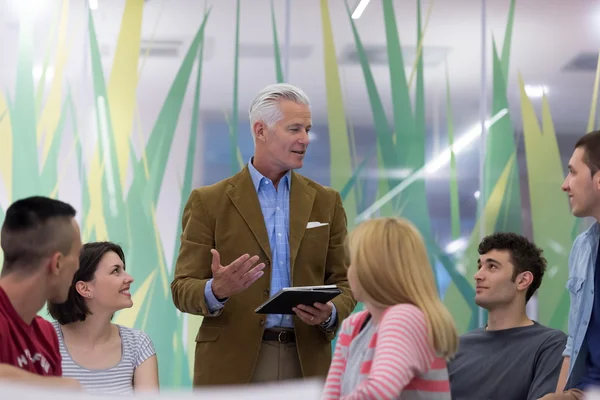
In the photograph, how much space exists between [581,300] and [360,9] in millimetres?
2556

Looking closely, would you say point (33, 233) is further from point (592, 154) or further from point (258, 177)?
point (592, 154)

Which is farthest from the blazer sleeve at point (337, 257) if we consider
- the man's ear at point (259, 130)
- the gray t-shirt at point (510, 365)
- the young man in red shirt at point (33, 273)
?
the young man in red shirt at point (33, 273)

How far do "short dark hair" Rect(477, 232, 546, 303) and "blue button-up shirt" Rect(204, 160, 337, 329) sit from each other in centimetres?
108

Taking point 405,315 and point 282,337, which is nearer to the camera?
point 405,315

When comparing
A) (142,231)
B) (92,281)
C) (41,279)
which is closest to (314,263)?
(92,281)

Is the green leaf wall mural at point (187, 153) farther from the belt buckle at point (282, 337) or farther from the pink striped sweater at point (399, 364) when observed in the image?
the pink striped sweater at point (399, 364)

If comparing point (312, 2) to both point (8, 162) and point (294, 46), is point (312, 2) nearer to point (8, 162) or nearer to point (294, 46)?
point (294, 46)

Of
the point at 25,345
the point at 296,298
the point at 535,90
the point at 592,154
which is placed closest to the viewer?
the point at 25,345

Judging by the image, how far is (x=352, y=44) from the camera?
15.2 ft

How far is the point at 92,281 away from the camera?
118 inches

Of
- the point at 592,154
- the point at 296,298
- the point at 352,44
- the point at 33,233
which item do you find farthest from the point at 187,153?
the point at 33,233

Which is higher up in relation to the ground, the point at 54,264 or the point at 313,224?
the point at 313,224

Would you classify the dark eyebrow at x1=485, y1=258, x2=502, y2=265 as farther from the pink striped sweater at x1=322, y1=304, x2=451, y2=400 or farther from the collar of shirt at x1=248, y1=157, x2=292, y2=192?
the pink striped sweater at x1=322, y1=304, x2=451, y2=400

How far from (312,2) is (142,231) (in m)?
1.65
